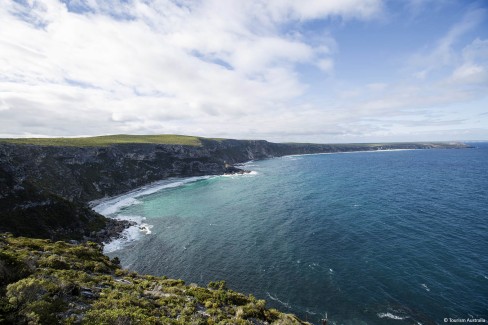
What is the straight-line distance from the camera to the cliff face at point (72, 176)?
6297cm

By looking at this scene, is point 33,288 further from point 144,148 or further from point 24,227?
point 144,148

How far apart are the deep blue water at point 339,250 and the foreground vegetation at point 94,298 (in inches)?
567

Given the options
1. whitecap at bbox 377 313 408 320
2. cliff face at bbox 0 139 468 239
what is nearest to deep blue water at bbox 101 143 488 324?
whitecap at bbox 377 313 408 320

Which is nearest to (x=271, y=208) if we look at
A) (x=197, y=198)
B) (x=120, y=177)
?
(x=197, y=198)

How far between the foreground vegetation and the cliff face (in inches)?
1276

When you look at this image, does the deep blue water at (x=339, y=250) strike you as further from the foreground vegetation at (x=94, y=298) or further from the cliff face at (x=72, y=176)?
the cliff face at (x=72, y=176)

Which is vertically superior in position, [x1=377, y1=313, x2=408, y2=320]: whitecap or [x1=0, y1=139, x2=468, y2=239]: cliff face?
[x1=0, y1=139, x2=468, y2=239]: cliff face

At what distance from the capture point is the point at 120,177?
13425 centimetres

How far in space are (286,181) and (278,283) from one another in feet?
329

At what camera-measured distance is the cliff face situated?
63.0m

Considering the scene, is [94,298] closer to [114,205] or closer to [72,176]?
[114,205]

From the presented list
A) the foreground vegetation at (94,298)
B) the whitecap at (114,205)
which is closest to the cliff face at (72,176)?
the whitecap at (114,205)

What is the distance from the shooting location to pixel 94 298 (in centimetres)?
2391

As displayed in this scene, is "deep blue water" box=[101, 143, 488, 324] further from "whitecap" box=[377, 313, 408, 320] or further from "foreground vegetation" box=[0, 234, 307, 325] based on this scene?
"foreground vegetation" box=[0, 234, 307, 325]
